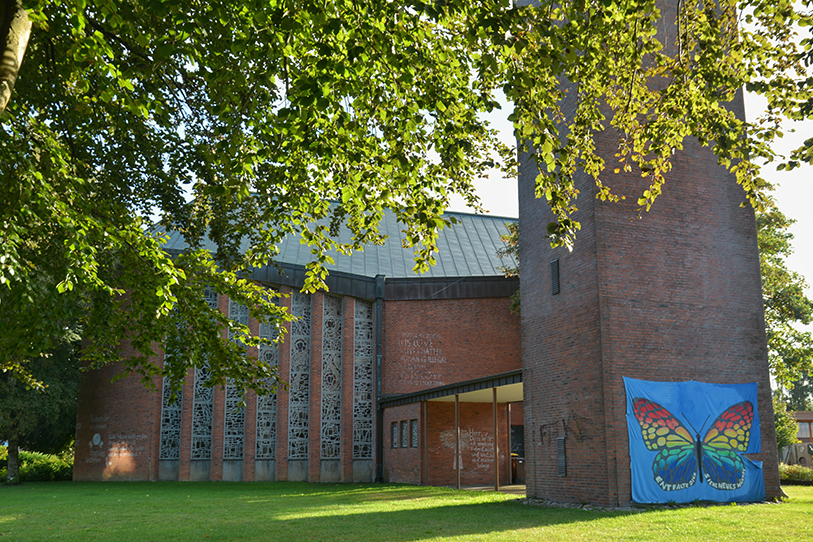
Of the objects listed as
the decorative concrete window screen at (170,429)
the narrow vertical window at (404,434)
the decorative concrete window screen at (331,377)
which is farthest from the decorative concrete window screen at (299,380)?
the decorative concrete window screen at (170,429)

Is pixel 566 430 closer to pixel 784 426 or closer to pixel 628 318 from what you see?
pixel 628 318

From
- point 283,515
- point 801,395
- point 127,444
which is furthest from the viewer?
point 801,395

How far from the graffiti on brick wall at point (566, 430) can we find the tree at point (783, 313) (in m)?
9.82

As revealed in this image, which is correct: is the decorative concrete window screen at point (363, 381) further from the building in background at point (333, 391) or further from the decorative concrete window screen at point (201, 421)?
the decorative concrete window screen at point (201, 421)

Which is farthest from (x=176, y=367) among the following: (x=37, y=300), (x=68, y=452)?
(x=68, y=452)

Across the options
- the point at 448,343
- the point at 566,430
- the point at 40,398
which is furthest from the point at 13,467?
the point at 566,430

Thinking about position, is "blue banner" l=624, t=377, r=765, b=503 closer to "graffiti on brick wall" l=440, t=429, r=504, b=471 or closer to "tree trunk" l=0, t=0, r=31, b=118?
"graffiti on brick wall" l=440, t=429, r=504, b=471

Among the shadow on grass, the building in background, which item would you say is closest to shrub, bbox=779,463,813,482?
the building in background

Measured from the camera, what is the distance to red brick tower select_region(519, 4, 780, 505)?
14383 millimetres

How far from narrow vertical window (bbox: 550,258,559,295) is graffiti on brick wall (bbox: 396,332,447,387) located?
439 inches

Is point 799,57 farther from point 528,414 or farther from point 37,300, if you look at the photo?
point 528,414

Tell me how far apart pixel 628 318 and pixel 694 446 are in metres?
2.98

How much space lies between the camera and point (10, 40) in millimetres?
5621

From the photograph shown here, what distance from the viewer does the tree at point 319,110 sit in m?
6.25
